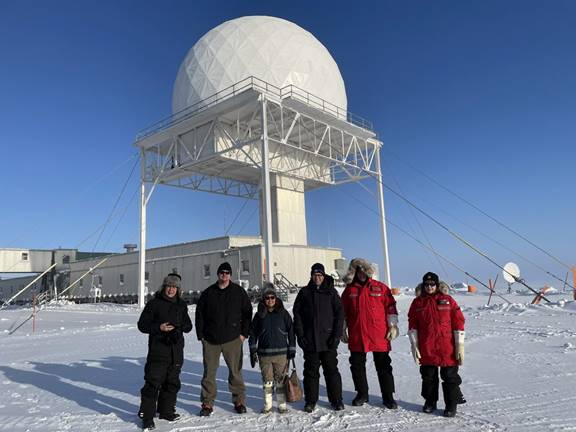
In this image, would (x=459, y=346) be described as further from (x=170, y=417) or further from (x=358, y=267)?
(x=170, y=417)

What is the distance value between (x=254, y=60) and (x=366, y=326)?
2189cm

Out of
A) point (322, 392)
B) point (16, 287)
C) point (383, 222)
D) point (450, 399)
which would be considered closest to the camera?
point (450, 399)

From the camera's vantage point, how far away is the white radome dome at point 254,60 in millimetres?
24703

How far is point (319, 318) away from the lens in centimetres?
524

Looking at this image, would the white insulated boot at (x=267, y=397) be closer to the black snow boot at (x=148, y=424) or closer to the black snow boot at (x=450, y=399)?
the black snow boot at (x=148, y=424)

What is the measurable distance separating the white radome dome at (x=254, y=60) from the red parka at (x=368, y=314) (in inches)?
815

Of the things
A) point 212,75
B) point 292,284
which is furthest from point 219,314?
point 212,75

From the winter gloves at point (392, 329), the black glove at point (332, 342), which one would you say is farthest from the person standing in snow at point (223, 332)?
the winter gloves at point (392, 329)

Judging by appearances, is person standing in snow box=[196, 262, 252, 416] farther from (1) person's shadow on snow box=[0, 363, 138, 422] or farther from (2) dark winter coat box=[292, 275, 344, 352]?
(1) person's shadow on snow box=[0, 363, 138, 422]

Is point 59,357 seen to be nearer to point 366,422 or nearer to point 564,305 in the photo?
point 366,422

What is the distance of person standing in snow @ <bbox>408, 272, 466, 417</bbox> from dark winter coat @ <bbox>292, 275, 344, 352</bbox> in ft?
2.92

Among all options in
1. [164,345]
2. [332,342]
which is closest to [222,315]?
[164,345]

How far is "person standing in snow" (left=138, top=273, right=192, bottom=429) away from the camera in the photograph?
16.3ft

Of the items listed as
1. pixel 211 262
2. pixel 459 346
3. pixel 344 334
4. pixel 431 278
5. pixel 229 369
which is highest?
pixel 211 262
